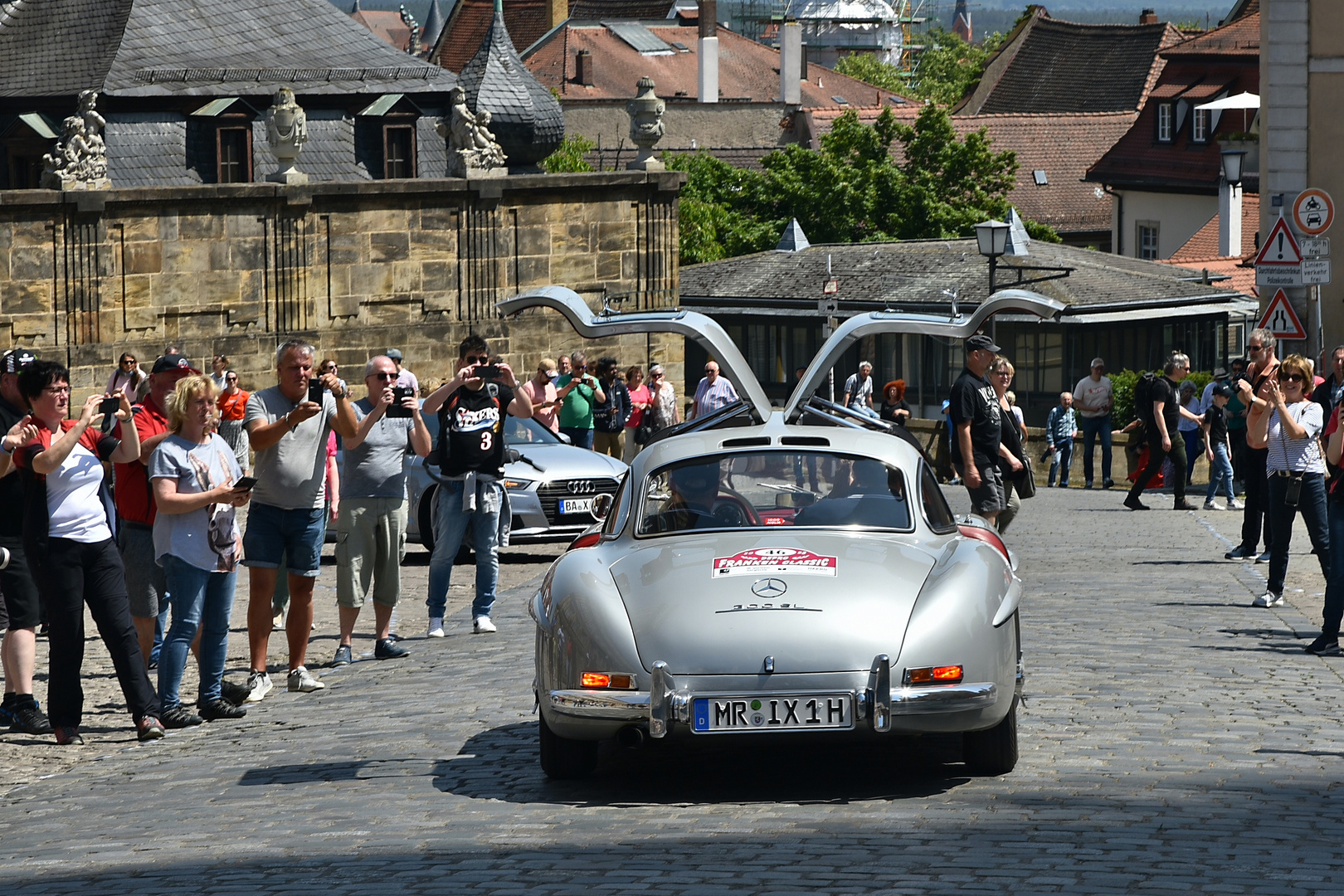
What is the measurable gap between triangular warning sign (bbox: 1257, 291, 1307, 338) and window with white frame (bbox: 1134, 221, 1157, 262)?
50169 millimetres

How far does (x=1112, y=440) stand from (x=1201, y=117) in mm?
39611

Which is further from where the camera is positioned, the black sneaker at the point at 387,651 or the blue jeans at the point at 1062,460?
the blue jeans at the point at 1062,460

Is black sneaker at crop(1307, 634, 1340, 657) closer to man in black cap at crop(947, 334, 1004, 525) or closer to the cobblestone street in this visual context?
the cobblestone street

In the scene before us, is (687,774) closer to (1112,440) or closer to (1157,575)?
(1157,575)

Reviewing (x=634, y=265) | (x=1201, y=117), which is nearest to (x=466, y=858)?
(x=634, y=265)

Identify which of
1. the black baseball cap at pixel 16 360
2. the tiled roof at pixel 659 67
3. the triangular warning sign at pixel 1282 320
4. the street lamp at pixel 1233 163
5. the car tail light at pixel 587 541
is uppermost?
the tiled roof at pixel 659 67

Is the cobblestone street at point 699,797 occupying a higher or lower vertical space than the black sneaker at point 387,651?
higher

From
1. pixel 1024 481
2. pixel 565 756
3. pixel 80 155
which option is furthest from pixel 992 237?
pixel 565 756

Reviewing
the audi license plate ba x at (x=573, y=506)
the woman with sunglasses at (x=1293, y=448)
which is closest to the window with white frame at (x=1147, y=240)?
the audi license plate ba x at (x=573, y=506)

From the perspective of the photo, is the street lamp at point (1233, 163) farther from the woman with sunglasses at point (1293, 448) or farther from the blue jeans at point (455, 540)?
the blue jeans at point (455, 540)

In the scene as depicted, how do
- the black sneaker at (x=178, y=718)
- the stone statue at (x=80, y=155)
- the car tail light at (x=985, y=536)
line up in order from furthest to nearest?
the stone statue at (x=80, y=155)
the black sneaker at (x=178, y=718)
the car tail light at (x=985, y=536)

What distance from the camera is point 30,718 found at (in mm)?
9922

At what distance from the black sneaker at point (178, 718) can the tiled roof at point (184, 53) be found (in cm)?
2787

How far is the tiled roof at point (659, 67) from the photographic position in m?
102
